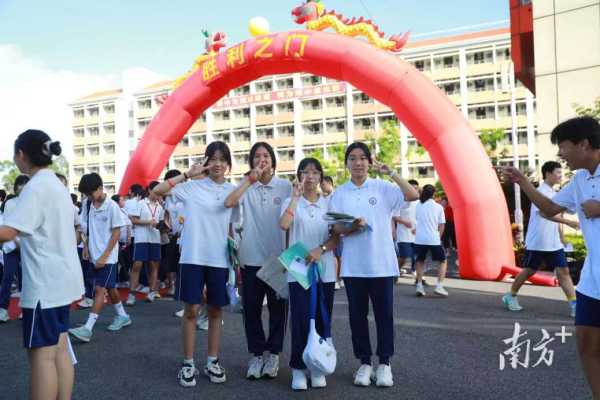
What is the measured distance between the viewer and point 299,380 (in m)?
4.12

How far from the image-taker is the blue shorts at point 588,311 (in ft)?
9.42

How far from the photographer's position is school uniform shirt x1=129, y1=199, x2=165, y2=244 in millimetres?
8570

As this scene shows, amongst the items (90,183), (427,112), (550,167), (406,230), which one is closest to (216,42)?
(427,112)

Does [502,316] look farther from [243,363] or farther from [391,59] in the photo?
[391,59]

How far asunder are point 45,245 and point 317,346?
1980 mm

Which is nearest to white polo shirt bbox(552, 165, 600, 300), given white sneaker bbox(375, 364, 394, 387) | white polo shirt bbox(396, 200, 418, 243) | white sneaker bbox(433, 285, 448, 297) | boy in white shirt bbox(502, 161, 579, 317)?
white sneaker bbox(375, 364, 394, 387)

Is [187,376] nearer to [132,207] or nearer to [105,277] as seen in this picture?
[105,277]

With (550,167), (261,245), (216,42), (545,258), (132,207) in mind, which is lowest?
(545,258)

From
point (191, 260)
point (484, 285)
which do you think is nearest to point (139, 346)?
point (191, 260)

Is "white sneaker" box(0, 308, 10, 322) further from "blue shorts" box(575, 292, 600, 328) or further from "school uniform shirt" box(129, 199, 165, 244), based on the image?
"blue shorts" box(575, 292, 600, 328)

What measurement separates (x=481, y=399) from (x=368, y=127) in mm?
49353

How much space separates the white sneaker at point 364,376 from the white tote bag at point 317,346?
0.23 metres

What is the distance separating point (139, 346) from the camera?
222 inches

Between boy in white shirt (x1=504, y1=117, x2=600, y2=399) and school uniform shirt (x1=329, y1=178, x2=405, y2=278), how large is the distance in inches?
57.8
